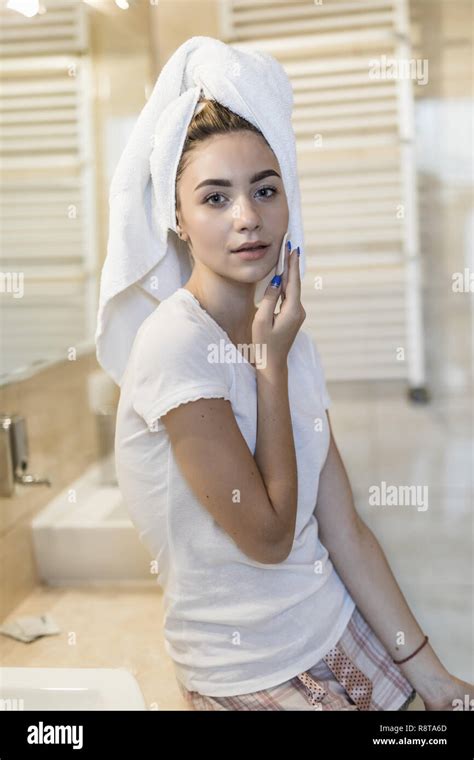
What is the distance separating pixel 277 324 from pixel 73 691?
50 centimetres

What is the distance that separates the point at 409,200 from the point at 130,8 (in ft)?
2.90

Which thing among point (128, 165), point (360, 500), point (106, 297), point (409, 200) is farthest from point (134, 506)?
point (409, 200)

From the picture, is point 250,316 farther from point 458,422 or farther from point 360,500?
point 458,422

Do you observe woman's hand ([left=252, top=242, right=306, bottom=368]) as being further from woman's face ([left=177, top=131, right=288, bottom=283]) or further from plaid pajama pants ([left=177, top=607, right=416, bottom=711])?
plaid pajama pants ([left=177, top=607, right=416, bottom=711])

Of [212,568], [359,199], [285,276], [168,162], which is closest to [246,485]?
[212,568]

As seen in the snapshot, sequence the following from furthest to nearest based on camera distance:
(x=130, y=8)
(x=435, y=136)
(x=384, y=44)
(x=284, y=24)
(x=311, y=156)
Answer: (x=435, y=136)
(x=311, y=156)
(x=384, y=44)
(x=284, y=24)
(x=130, y=8)

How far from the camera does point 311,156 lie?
6.29ft

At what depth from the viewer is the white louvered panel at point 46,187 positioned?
125cm

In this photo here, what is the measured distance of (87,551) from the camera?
1.25 m

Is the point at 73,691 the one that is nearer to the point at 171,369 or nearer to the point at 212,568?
the point at 212,568

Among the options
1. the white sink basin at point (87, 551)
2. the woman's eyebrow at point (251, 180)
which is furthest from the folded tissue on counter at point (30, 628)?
the woman's eyebrow at point (251, 180)

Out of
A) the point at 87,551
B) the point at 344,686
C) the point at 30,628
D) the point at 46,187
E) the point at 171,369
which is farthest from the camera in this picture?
the point at 46,187

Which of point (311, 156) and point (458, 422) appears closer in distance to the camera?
point (311, 156)

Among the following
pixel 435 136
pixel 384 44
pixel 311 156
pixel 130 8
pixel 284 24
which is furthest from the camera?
pixel 435 136
